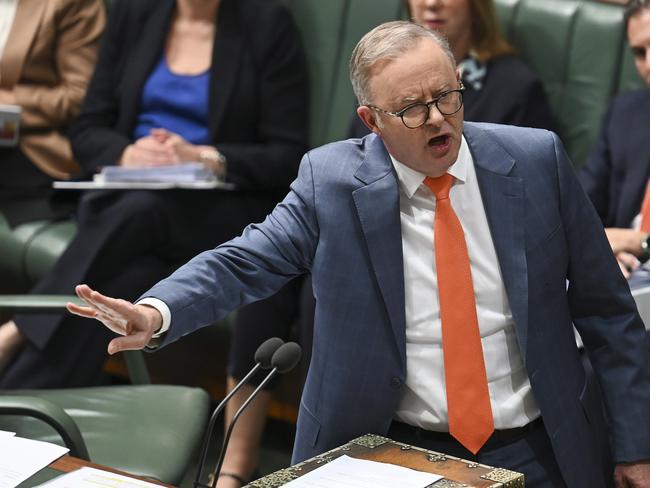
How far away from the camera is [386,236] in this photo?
2.13 metres

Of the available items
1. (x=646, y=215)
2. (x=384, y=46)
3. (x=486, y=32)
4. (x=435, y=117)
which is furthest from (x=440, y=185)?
(x=486, y=32)

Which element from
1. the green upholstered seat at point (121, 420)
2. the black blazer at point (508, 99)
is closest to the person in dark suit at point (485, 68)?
the black blazer at point (508, 99)

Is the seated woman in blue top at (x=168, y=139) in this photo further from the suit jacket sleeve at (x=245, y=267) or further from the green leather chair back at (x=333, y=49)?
the suit jacket sleeve at (x=245, y=267)

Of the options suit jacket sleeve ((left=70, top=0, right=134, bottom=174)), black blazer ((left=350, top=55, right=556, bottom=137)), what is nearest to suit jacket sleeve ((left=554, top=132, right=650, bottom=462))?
black blazer ((left=350, top=55, right=556, bottom=137))

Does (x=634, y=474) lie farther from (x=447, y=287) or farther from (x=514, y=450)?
(x=447, y=287)

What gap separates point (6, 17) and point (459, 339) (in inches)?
114

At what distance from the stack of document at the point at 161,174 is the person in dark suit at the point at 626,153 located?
3.82 feet

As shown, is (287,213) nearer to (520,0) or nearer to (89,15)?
(520,0)

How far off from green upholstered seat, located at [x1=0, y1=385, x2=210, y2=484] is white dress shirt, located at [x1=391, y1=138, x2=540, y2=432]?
630 mm

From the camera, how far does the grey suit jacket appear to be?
2.12 meters

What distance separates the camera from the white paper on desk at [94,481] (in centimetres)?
184

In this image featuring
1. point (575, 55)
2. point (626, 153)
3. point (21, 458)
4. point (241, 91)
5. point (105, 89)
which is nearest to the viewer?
point (21, 458)

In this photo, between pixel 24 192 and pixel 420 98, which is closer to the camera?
pixel 420 98

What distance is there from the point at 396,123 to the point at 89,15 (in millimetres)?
2591
